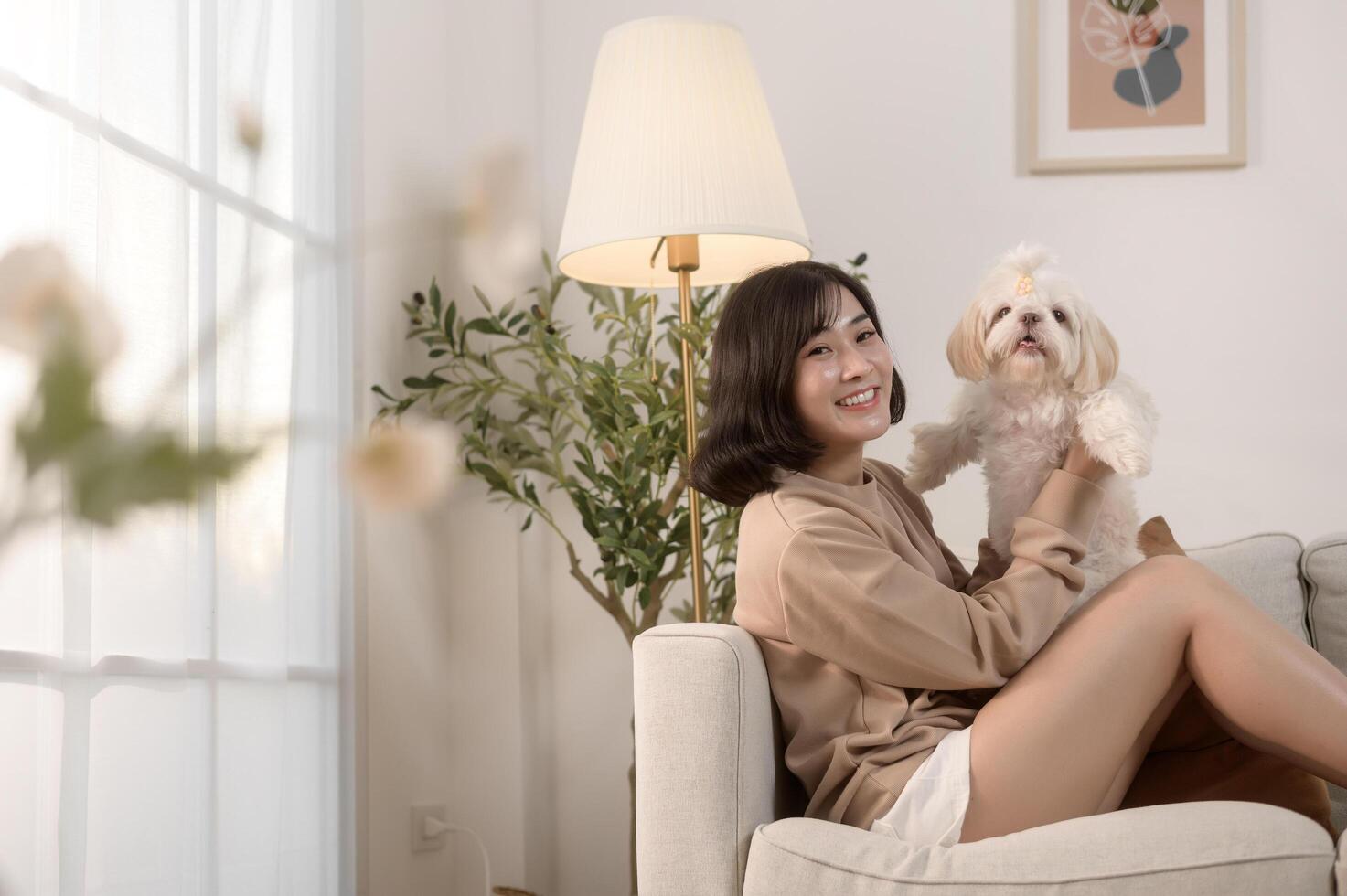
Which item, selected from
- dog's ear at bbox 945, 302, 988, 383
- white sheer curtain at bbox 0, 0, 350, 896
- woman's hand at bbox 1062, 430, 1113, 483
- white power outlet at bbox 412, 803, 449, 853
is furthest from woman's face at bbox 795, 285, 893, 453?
white power outlet at bbox 412, 803, 449, 853

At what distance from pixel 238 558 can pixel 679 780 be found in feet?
2.11

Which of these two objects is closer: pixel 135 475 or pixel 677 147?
pixel 135 475

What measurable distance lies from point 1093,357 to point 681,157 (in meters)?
0.78

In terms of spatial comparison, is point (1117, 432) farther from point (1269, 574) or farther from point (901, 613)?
point (1269, 574)

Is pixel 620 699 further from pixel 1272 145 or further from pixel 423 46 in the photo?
pixel 1272 145

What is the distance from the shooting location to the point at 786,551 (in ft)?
4.33

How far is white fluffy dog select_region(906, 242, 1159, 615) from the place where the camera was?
4.80 feet

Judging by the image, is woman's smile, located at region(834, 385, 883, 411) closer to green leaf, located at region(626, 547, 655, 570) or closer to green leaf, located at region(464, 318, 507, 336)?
green leaf, located at region(626, 547, 655, 570)

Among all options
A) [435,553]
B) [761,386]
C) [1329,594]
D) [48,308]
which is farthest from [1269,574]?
[48,308]

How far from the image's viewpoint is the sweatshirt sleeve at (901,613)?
4.22 feet

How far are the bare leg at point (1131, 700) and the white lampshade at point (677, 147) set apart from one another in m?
Result: 0.90

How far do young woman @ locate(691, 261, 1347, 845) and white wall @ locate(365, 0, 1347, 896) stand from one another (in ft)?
3.53

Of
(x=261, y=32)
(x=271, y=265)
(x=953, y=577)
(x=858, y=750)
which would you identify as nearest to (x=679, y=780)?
(x=858, y=750)

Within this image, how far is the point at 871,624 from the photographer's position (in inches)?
50.6
